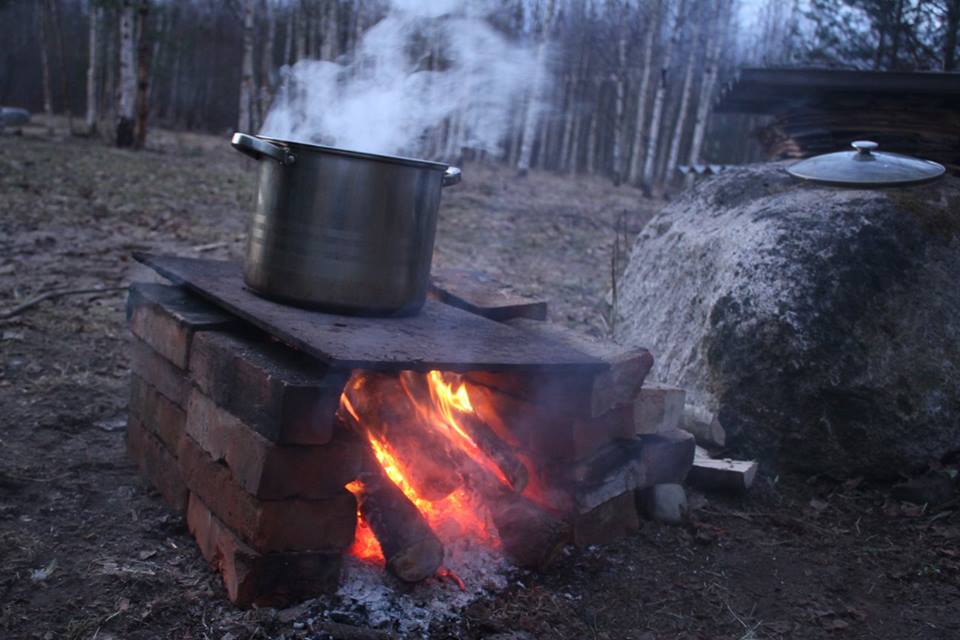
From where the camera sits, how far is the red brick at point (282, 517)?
220 centimetres

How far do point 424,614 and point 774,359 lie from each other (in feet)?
6.74

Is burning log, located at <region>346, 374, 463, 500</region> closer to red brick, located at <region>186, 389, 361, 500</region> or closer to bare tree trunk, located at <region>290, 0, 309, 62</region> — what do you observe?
red brick, located at <region>186, 389, 361, 500</region>

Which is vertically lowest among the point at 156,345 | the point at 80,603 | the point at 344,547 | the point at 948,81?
the point at 80,603

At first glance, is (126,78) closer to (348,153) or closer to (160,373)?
(160,373)

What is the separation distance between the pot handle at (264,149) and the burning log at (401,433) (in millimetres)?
785

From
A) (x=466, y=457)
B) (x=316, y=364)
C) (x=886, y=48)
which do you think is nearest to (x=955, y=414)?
(x=466, y=457)

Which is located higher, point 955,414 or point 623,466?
point 955,414

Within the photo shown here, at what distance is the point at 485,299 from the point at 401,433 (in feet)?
2.58

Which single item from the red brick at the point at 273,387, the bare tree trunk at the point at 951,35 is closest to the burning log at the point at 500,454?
the red brick at the point at 273,387

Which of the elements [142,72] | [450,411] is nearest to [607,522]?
[450,411]

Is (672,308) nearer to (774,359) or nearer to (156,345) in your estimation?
(774,359)

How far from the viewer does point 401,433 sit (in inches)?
107

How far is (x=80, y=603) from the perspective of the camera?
2.18 m

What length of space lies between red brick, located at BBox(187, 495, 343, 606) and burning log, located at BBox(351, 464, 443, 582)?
0.17 meters
